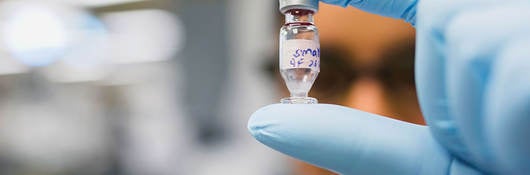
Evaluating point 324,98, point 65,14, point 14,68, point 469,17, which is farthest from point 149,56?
point 469,17

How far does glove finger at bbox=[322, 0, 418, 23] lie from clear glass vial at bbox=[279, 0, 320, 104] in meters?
0.04

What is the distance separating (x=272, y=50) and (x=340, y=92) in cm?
39

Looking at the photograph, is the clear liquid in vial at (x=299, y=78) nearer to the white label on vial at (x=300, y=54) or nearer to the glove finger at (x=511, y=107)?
the white label on vial at (x=300, y=54)

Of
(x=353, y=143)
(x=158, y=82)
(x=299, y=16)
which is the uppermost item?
(x=299, y=16)

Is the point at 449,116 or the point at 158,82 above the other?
the point at 449,116

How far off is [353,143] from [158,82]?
1.46 metres

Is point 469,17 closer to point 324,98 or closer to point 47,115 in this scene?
point 324,98

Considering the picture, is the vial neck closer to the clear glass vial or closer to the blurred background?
the clear glass vial

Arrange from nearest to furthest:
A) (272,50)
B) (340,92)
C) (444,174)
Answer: (444,174)
(340,92)
(272,50)

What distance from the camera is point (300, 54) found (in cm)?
54

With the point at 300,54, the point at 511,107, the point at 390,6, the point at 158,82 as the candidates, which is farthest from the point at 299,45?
the point at 158,82

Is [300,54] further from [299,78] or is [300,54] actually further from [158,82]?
[158,82]

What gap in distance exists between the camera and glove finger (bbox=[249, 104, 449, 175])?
462 millimetres

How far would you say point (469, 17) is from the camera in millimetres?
379
